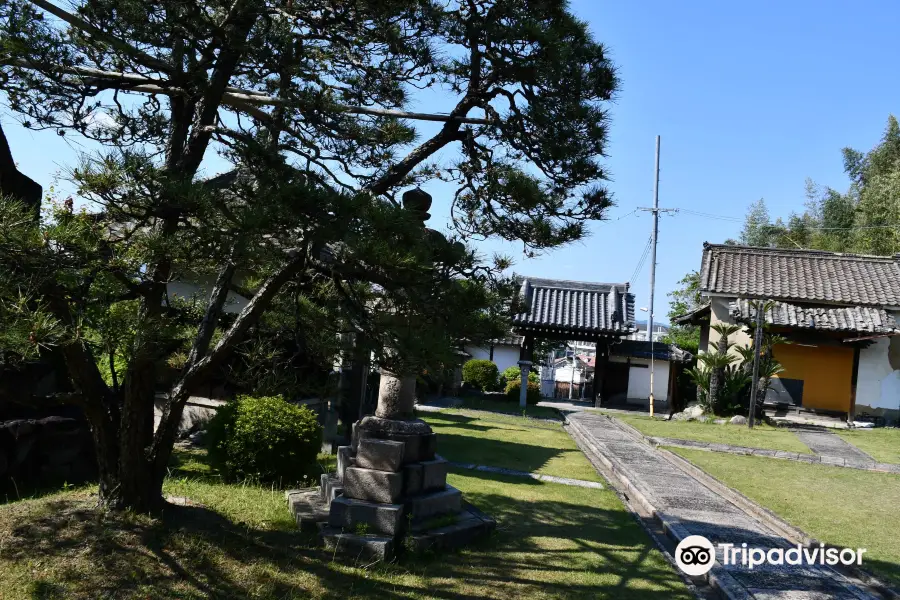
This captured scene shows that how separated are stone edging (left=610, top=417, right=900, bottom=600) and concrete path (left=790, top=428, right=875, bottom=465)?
1.16 m

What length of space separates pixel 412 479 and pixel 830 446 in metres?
10.5

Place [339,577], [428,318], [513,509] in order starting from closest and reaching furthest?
[428,318]
[339,577]
[513,509]

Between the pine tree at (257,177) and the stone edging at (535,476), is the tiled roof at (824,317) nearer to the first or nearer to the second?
the stone edging at (535,476)

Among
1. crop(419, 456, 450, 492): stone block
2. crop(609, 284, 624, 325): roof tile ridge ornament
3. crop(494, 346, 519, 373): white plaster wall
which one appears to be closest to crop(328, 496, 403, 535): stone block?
crop(419, 456, 450, 492): stone block

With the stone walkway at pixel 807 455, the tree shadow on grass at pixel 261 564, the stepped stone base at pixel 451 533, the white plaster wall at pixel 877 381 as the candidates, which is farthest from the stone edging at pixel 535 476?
the white plaster wall at pixel 877 381

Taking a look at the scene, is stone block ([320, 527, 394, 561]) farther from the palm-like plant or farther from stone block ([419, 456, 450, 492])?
the palm-like plant

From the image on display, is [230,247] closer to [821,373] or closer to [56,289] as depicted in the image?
[56,289]

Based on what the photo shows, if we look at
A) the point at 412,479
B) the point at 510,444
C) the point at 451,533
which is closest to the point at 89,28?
the point at 412,479

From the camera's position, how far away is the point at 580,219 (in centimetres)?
570

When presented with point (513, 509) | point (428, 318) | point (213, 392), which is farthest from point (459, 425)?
point (428, 318)

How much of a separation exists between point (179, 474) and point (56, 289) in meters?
4.29

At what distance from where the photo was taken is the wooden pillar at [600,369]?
22422mm

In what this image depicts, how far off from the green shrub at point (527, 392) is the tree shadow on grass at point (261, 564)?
14.8 m

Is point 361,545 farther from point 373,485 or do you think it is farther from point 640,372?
point 640,372
